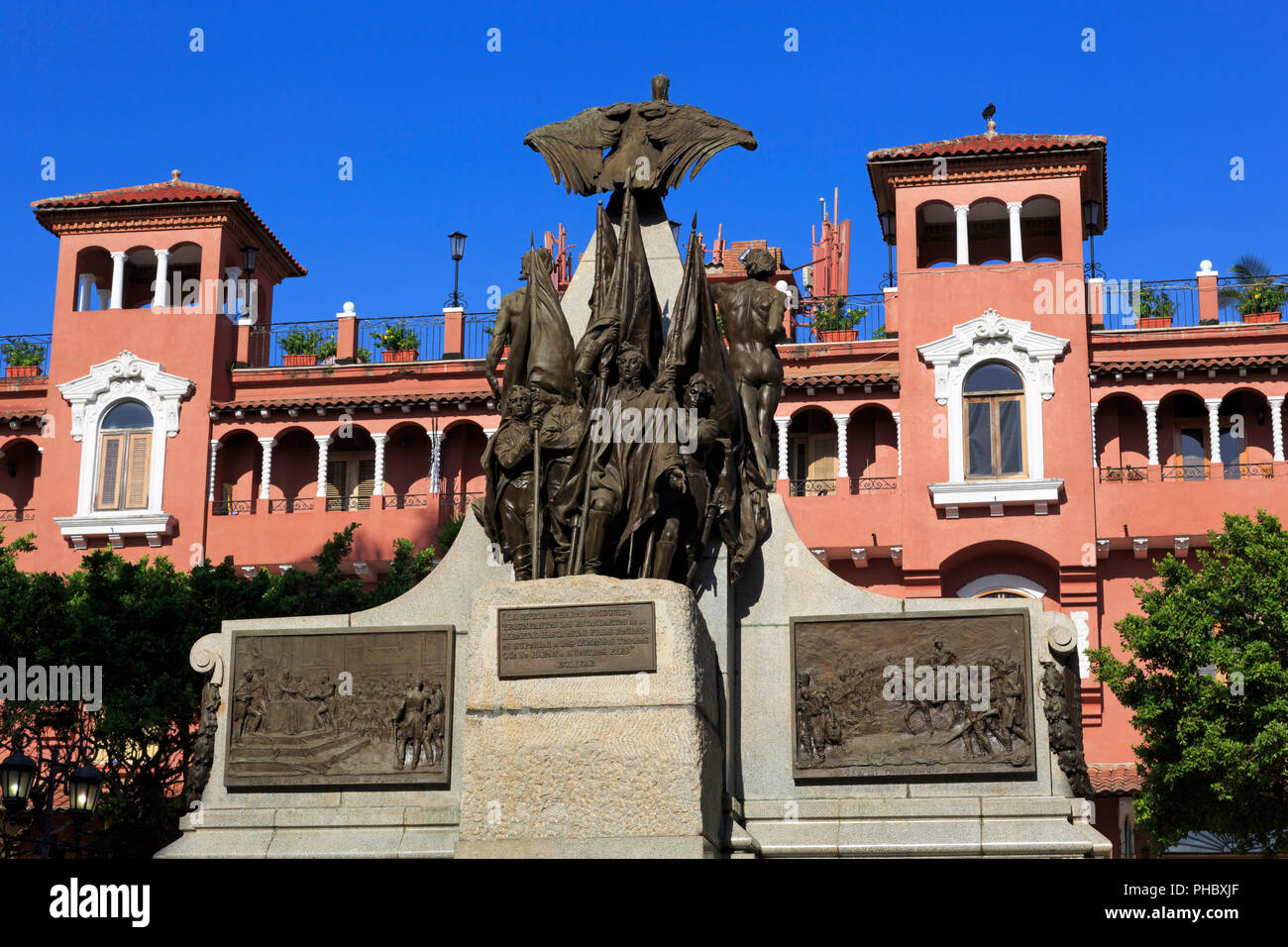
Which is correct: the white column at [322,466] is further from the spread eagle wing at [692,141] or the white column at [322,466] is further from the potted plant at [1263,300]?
the spread eagle wing at [692,141]

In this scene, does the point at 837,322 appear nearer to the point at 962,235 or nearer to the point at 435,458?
the point at 962,235

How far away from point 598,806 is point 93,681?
63.1 ft

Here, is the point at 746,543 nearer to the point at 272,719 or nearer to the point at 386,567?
the point at 272,719

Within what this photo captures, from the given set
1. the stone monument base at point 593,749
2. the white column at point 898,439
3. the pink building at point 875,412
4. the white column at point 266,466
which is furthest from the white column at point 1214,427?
the stone monument base at point 593,749

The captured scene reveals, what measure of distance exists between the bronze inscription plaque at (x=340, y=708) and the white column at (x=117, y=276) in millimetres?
32892

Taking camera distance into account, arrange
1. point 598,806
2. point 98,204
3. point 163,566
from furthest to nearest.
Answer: point 98,204 → point 163,566 → point 598,806

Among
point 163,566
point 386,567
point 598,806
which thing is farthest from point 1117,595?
point 598,806

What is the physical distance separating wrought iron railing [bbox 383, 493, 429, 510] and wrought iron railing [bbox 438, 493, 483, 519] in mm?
446

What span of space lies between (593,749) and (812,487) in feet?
103

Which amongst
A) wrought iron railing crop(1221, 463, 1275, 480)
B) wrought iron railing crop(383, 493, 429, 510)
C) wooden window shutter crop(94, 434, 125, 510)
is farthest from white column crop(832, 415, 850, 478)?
wooden window shutter crop(94, 434, 125, 510)

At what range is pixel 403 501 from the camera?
45.2m

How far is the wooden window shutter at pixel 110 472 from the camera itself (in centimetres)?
4488

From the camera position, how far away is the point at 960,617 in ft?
47.6

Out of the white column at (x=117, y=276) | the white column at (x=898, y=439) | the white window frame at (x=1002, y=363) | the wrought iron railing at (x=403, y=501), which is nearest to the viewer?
the white window frame at (x=1002, y=363)
